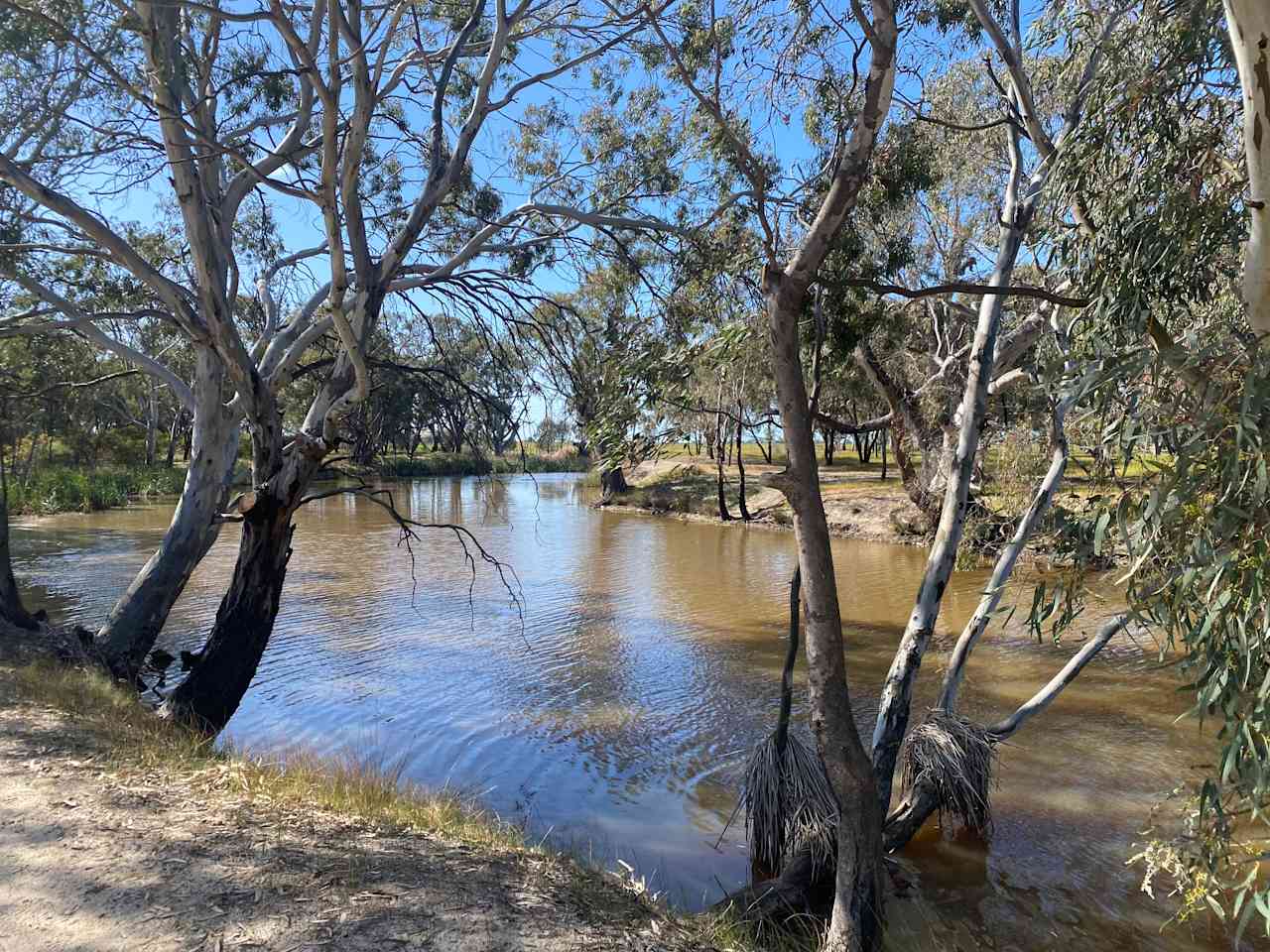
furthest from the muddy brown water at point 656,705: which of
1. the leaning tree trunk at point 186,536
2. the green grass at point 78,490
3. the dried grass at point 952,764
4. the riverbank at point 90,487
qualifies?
the green grass at point 78,490

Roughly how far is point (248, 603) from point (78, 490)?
2059 cm

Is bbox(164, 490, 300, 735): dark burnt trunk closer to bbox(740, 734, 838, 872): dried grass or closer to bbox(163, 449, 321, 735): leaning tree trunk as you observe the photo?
bbox(163, 449, 321, 735): leaning tree trunk

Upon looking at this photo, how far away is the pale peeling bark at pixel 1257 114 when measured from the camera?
236 centimetres

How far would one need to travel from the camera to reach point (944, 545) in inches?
187

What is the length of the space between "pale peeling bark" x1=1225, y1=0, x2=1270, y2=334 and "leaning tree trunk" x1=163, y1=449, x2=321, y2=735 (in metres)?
5.29

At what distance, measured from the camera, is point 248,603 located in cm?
595

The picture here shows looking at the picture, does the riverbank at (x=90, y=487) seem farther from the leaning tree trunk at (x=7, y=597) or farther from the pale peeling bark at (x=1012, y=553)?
the pale peeling bark at (x=1012, y=553)

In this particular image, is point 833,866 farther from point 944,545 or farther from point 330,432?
point 330,432

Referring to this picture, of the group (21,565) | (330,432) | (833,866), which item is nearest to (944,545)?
(833,866)

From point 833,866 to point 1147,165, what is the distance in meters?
3.65

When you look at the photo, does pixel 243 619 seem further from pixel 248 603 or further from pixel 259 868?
pixel 259 868

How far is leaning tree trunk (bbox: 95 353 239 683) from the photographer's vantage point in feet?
21.2

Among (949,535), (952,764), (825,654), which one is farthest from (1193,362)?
(952,764)

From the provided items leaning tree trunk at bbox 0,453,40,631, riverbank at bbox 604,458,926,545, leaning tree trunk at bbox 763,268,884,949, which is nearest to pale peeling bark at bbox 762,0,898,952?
leaning tree trunk at bbox 763,268,884,949
